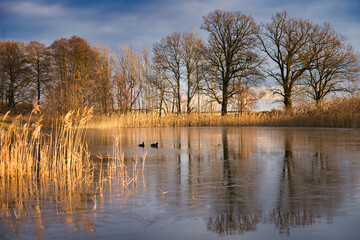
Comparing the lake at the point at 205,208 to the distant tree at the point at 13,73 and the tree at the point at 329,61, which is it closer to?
the tree at the point at 329,61

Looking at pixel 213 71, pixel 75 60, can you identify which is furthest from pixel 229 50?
pixel 75 60

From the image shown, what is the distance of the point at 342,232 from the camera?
2941 millimetres

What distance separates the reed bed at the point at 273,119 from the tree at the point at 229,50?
408cm

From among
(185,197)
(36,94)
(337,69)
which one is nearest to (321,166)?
(185,197)

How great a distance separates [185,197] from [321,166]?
349 cm

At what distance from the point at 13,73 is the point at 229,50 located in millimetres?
28774

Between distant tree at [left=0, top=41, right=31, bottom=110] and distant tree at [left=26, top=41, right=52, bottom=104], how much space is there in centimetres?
95

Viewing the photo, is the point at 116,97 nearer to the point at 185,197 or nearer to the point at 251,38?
the point at 251,38

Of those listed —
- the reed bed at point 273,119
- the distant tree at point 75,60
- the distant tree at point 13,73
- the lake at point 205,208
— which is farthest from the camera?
the distant tree at point 75,60

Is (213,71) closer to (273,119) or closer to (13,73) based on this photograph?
(273,119)

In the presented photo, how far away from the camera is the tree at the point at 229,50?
31.5 metres

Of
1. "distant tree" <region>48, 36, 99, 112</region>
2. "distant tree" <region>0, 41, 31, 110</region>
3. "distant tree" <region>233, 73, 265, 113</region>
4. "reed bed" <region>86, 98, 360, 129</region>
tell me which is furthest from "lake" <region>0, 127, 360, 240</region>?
"distant tree" <region>0, 41, 31, 110</region>

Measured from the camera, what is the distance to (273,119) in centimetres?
2550

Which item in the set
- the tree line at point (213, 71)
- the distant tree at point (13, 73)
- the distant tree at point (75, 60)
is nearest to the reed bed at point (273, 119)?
the tree line at point (213, 71)
